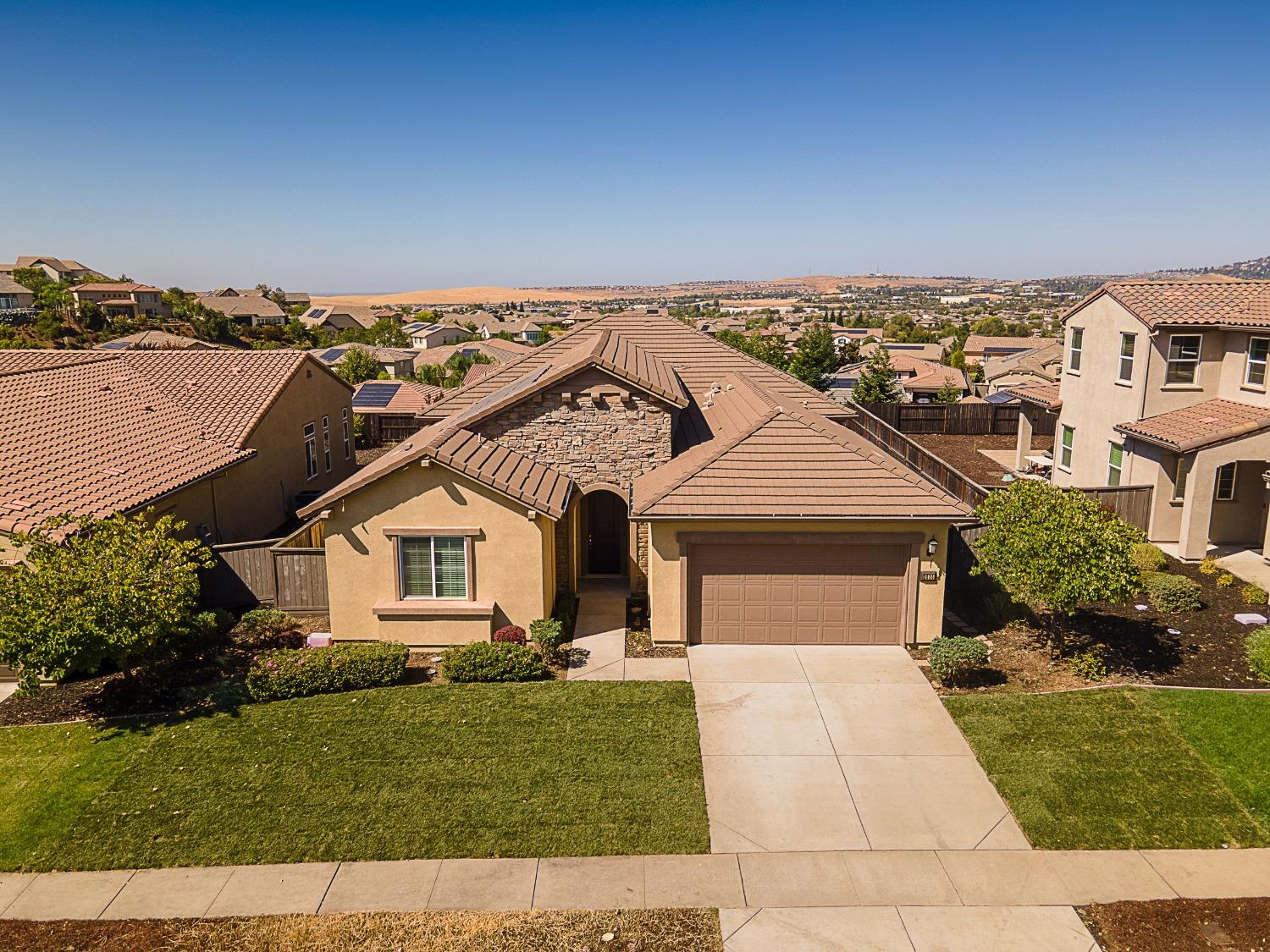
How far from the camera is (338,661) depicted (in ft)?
43.4

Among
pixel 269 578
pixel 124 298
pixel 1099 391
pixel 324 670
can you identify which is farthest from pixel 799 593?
pixel 124 298

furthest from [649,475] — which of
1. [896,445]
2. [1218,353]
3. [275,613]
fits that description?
[1218,353]

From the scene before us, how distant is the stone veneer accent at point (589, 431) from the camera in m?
16.6

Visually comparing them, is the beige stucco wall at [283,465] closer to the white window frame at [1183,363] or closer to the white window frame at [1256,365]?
the white window frame at [1183,363]

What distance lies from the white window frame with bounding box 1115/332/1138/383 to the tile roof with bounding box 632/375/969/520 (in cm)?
1045

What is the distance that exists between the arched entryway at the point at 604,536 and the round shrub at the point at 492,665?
17.2 ft

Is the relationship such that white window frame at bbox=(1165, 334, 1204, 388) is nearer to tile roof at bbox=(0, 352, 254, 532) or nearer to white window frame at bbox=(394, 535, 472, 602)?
white window frame at bbox=(394, 535, 472, 602)

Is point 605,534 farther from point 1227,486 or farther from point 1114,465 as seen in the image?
point 1227,486

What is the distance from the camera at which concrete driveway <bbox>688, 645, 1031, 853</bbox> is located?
982 cm

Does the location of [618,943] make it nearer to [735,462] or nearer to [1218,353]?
[735,462]

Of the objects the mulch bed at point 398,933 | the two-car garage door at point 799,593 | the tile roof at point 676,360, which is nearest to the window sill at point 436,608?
the two-car garage door at point 799,593

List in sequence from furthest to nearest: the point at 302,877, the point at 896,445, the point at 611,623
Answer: the point at 896,445 → the point at 611,623 → the point at 302,877

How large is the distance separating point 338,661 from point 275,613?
346cm

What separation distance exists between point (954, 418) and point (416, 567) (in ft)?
97.7
